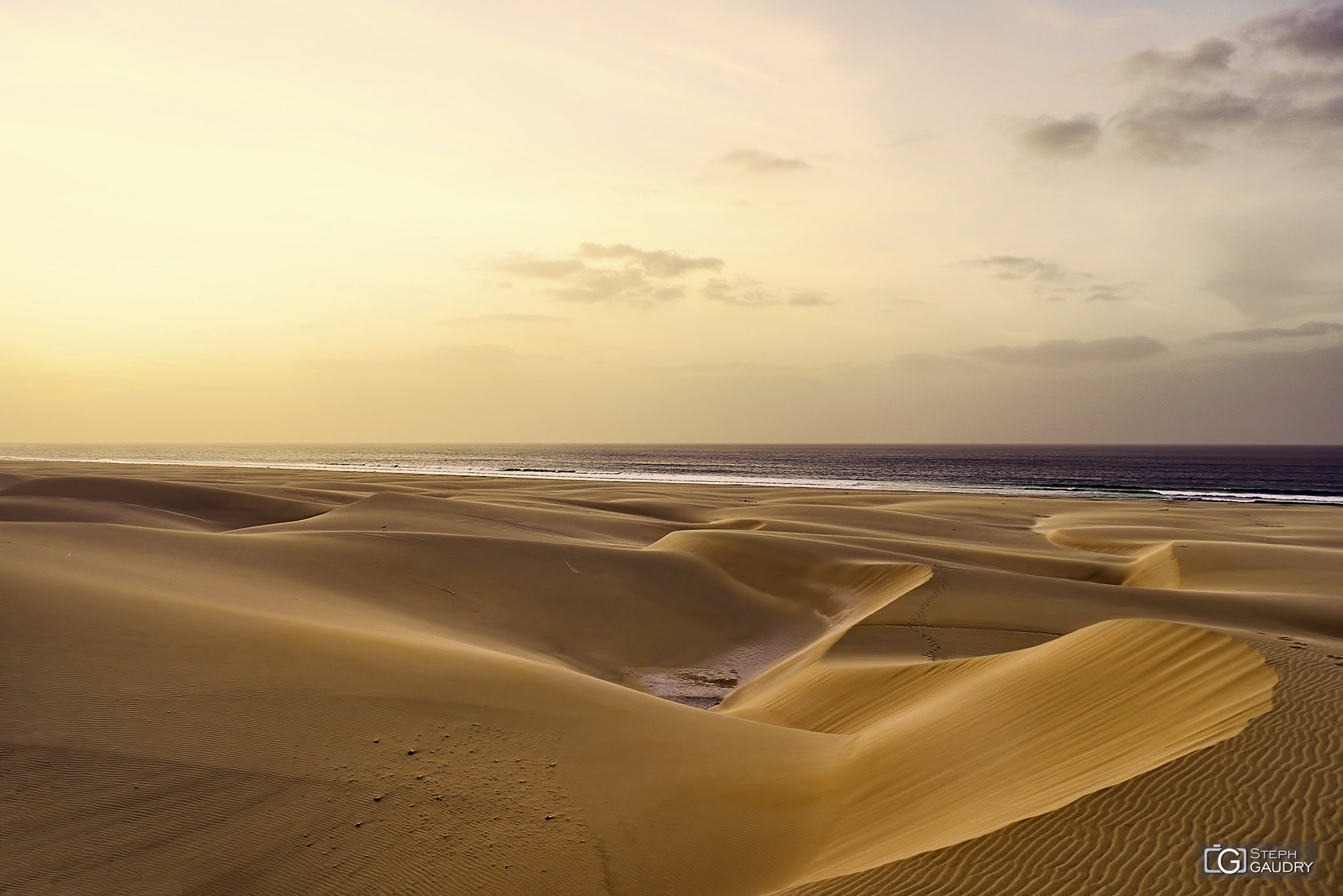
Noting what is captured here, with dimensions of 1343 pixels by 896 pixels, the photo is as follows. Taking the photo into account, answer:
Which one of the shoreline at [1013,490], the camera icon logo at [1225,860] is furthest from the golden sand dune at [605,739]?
the shoreline at [1013,490]

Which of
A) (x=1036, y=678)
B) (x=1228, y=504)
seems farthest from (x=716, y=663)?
(x=1228, y=504)

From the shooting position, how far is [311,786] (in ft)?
16.0

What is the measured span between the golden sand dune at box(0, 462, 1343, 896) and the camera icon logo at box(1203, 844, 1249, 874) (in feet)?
0.27

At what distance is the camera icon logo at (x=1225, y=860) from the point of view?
3160 mm

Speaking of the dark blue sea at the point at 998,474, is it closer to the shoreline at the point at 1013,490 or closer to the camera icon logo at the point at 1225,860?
the shoreline at the point at 1013,490

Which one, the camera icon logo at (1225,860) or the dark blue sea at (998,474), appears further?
the dark blue sea at (998,474)

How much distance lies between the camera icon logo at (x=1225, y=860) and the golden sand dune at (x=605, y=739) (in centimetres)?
8

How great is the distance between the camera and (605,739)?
21.0ft

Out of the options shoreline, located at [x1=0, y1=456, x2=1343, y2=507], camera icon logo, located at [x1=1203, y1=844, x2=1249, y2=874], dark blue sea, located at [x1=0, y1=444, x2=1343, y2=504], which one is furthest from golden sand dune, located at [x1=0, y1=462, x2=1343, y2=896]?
dark blue sea, located at [x1=0, y1=444, x2=1343, y2=504]

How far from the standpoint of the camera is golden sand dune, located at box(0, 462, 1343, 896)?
384 cm

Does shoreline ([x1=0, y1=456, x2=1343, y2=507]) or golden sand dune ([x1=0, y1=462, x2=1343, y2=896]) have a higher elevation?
golden sand dune ([x1=0, y1=462, x2=1343, y2=896])

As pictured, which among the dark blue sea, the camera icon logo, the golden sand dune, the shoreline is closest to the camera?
the camera icon logo

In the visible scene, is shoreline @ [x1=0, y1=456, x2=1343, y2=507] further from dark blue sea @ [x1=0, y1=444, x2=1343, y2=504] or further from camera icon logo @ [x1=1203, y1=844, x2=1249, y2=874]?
camera icon logo @ [x1=1203, y1=844, x2=1249, y2=874]

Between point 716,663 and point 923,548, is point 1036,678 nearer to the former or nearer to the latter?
point 716,663
